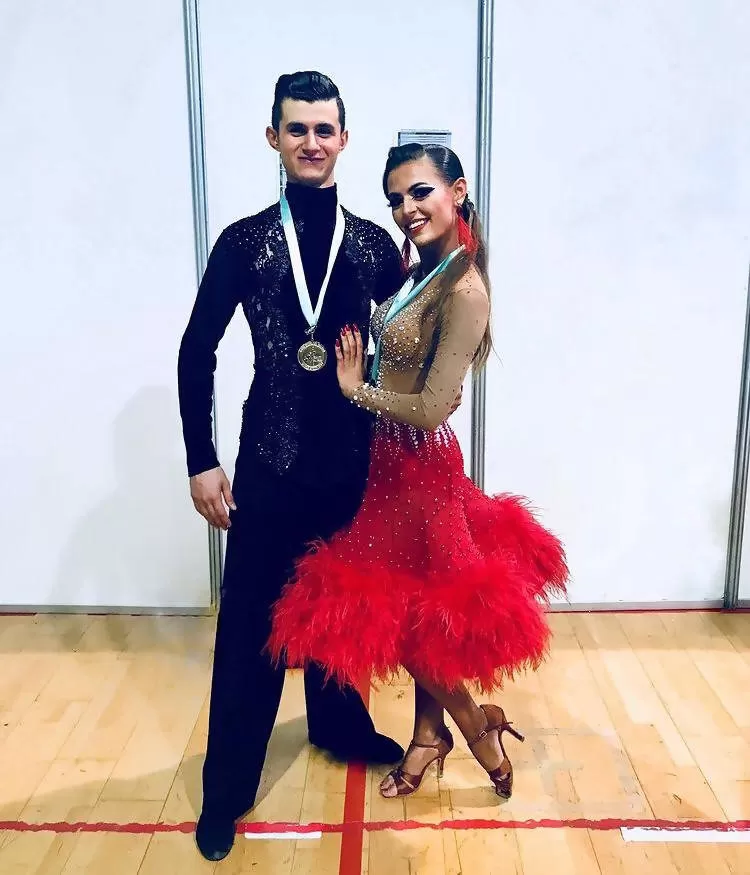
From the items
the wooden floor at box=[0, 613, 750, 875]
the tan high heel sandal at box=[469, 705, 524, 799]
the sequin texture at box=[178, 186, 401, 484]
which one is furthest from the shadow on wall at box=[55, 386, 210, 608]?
the tan high heel sandal at box=[469, 705, 524, 799]

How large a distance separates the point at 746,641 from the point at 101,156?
2548mm

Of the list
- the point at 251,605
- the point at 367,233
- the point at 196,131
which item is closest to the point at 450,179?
the point at 367,233

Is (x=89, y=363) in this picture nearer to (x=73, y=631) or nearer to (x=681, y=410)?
(x=73, y=631)

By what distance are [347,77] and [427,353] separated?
1.29 metres

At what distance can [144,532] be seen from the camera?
3004 mm

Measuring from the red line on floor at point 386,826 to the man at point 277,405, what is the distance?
104mm

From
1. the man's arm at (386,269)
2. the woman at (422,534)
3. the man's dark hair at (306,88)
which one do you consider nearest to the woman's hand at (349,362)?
the woman at (422,534)

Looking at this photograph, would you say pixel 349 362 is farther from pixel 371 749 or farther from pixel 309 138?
pixel 371 749

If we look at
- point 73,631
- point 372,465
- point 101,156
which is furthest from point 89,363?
point 372,465

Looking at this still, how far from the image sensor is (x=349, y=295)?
6.06 ft

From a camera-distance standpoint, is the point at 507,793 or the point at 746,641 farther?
the point at 746,641

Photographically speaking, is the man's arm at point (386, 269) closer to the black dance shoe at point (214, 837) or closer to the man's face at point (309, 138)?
the man's face at point (309, 138)

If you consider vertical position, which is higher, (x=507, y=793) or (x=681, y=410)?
(x=681, y=410)

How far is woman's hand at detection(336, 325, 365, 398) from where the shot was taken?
180 centimetres
